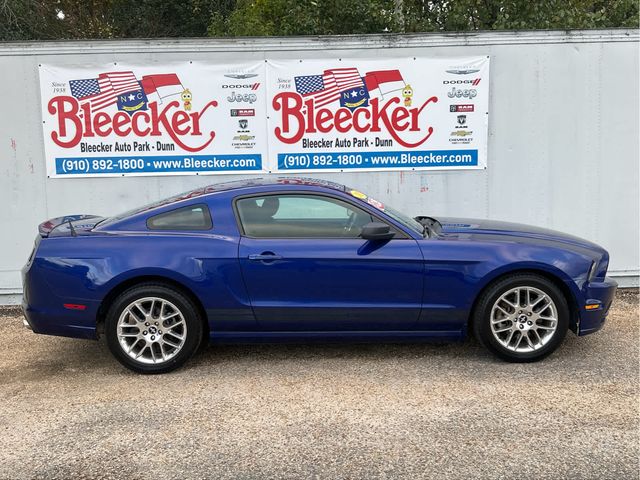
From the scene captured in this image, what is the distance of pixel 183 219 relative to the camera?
4.54 m

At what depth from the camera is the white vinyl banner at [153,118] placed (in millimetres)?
6430

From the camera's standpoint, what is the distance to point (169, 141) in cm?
653

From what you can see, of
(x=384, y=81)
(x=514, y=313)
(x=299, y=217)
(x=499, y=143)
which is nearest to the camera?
(x=514, y=313)

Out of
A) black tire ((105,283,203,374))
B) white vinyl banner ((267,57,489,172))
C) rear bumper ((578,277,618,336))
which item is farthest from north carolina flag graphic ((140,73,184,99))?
rear bumper ((578,277,618,336))

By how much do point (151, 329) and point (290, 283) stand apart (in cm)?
111

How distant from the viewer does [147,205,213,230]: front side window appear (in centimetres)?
452

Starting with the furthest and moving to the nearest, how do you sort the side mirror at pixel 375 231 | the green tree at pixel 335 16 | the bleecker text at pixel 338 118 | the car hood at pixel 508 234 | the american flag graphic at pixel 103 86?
the green tree at pixel 335 16 → the bleecker text at pixel 338 118 → the american flag graphic at pixel 103 86 → the car hood at pixel 508 234 → the side mirror at pixel 375 231

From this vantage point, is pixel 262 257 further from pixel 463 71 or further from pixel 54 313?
pixel 463 71

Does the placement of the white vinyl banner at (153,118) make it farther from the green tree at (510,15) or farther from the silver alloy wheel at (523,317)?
the green tree at (510,15)

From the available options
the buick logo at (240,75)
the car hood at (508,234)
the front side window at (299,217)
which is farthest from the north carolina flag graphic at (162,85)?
the car hood at (508,234)

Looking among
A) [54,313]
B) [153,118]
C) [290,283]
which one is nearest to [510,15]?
[153,118]

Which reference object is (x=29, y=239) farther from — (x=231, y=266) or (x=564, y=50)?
(x=564, y=50)

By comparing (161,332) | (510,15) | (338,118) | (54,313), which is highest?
(510,15)

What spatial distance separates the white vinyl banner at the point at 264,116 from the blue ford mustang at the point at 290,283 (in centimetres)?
213
